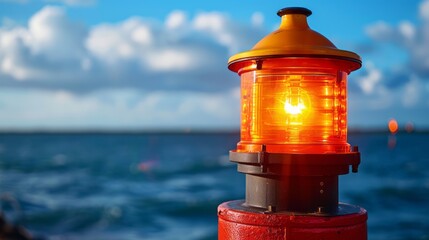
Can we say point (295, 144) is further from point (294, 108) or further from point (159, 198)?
point (159, 198)

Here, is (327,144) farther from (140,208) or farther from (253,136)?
(140,208)

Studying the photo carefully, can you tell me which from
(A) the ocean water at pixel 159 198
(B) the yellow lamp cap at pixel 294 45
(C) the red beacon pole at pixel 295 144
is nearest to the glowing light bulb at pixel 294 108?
(C) the red beacon pole at pixel 295 144

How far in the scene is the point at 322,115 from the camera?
103 inches

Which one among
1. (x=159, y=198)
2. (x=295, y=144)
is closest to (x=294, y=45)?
(x=295, y=144)

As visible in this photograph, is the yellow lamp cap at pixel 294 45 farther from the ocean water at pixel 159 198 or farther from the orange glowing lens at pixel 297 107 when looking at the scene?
the ocean water at pixel 159 198

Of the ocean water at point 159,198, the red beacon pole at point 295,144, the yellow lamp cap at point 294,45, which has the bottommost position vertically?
the ocean water at point 159,198

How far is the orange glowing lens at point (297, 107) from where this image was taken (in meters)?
2.60

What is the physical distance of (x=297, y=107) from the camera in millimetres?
2598

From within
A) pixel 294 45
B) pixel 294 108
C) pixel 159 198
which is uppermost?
pixel 294 45

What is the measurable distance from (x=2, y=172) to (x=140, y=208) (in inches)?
1276

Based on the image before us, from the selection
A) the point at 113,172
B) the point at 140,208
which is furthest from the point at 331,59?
the point at 113,172

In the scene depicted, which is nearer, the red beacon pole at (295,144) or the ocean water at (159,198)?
the red beacon pole at (295,144)

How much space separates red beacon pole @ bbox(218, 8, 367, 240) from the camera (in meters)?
2.56

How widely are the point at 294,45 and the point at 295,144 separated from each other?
45 centimetres
